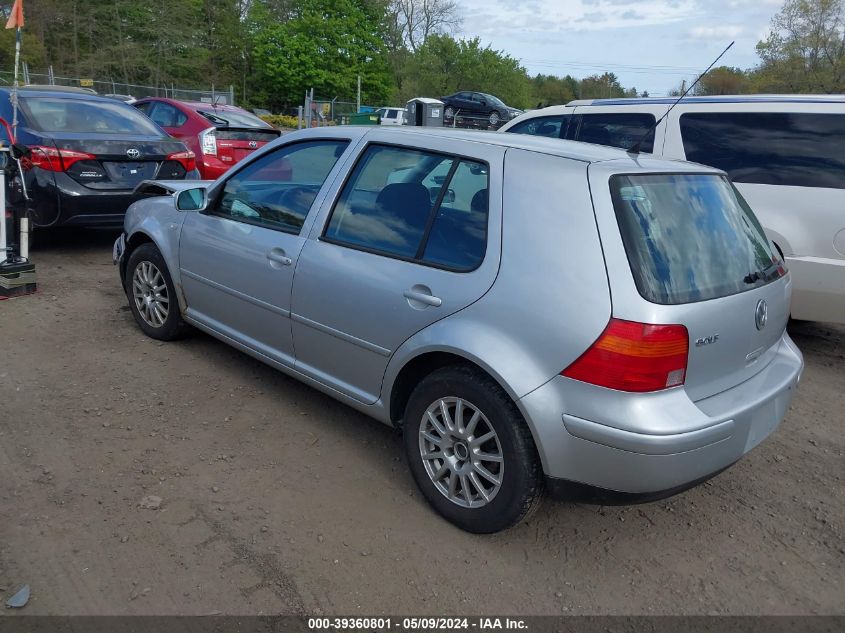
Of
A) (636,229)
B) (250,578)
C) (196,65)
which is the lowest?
(250,578)

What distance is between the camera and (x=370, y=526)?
3064 millimetres

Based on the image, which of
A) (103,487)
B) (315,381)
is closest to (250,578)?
(103,487)

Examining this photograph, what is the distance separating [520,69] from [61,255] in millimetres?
55969

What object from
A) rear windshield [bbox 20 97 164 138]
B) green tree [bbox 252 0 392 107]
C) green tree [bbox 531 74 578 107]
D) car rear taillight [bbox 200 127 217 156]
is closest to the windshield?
car rear taillight [bbox 200 127 217 156]

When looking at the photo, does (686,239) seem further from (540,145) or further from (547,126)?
(547,126)

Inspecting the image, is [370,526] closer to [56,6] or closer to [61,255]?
[61,255]

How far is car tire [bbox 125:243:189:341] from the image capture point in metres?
4.80

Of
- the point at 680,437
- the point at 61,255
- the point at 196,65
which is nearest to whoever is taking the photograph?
the point at 680,437

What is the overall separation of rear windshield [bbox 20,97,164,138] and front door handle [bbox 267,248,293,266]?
4.38m

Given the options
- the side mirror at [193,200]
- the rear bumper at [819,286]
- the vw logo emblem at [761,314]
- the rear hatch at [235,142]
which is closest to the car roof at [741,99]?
the rear bumper at [819,286]

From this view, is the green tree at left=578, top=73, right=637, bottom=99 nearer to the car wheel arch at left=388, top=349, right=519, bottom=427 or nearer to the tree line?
the tree line

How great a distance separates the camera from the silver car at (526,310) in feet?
8.43

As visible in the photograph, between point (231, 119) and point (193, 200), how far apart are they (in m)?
7.29

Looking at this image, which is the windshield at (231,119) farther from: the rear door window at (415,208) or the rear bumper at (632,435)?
the rear bumper at (632,435)
